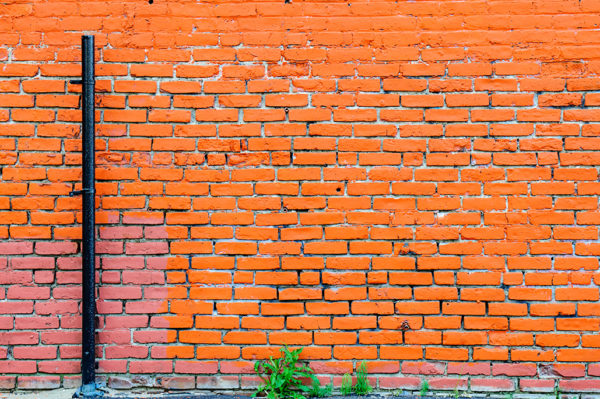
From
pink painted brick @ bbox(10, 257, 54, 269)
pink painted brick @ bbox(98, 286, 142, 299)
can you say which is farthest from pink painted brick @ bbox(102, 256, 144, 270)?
pink painted brick @ bbox(10, 257, 54, 269)

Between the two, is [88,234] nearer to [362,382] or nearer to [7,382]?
[7,382]

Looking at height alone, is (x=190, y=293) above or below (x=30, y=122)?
below

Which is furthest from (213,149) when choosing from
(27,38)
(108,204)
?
(27,38)

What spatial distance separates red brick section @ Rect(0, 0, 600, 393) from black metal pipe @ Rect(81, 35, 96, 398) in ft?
0.25

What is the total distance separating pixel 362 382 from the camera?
2766 mm

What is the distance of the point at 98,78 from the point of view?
9.20ft

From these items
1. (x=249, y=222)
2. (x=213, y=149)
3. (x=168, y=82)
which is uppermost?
(x=168, y=82)

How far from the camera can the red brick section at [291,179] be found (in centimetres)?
278

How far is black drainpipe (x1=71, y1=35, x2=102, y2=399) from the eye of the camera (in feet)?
8.90

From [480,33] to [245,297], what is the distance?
2049mm

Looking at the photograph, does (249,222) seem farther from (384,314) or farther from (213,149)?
(384,314)

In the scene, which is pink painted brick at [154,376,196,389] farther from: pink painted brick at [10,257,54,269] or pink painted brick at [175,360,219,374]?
pink painted brick at [10,257,54,269]

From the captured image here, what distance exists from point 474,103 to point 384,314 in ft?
4.37

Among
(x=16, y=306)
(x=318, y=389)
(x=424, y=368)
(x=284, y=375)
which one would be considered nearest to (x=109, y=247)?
(x=16, y=306)
